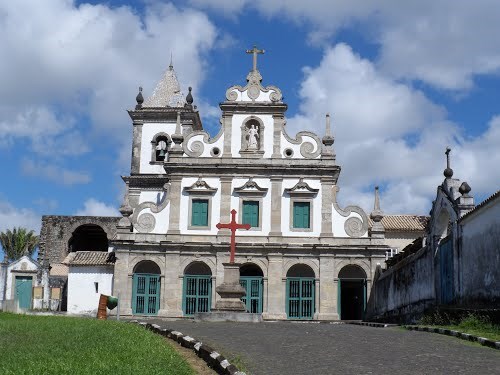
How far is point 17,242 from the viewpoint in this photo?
5888 cm

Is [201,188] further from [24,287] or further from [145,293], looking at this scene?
[24,287]

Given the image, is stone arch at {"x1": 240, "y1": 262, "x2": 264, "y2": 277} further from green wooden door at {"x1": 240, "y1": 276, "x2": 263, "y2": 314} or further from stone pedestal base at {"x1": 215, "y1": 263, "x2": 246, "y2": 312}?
stone pedestal base at {"x1": 215, "y1": 263, "x2": 246, "y2": 312}

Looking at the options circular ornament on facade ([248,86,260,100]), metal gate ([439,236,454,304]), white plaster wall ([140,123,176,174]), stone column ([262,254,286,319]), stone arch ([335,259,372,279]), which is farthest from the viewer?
white plaster wall ([140,123,176,174])

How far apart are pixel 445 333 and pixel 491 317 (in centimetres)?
104

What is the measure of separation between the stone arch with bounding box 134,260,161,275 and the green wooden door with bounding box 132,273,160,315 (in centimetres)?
51

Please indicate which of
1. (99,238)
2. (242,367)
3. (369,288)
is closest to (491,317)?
(242,367)

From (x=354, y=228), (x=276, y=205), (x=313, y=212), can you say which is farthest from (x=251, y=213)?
(x=354, y=228)

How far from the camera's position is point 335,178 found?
3588cm

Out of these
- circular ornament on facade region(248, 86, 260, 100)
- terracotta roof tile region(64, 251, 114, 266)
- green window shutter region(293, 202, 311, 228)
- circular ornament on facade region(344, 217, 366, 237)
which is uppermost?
circular ornament on facade region(248, 86, 260, 100)

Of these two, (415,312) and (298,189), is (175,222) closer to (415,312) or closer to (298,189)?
(298,189)

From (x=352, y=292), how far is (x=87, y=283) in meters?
14.2

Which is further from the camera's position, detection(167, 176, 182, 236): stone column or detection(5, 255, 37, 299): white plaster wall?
detection(5, 255, 37, 299): white plaster wall

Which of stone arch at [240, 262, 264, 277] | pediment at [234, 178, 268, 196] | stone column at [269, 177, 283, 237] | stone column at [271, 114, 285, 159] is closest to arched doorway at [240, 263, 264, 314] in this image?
stone arch at [240, 262, 264, 277]

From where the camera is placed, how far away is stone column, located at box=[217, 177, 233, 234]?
35.1 metres
